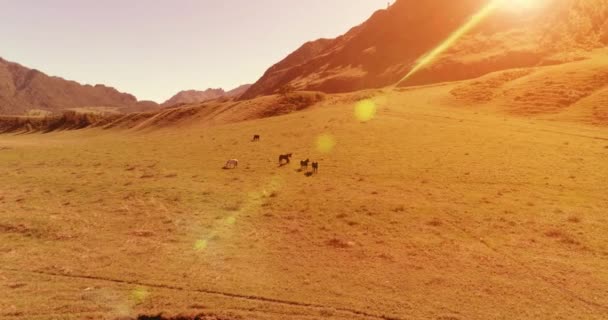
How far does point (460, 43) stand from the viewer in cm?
14338

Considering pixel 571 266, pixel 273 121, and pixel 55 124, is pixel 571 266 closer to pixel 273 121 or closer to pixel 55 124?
pixel 273 121

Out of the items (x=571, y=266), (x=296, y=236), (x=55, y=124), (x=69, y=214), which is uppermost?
(x=55, y=124)

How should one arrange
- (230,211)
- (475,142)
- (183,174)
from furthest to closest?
(475,142)
(183,174)
(230,211)

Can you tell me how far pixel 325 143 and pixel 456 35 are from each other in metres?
134

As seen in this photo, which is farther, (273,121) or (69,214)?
(273,121)

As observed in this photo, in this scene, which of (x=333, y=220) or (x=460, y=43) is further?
(x=460, y=43)

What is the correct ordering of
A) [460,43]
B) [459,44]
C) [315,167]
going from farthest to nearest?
1. [460,43]
2. [459,44]
3. [315,167]

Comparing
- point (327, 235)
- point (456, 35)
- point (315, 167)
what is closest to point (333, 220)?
point (327, 235)

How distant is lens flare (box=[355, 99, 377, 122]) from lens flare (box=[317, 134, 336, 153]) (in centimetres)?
1069

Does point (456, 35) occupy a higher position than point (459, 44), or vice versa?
point (456, 35)

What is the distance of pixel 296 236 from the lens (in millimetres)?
21438

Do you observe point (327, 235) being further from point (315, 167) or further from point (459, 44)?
point (459, 44)

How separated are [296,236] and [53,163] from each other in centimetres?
3972

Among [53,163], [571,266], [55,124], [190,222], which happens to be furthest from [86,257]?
[55,124]
